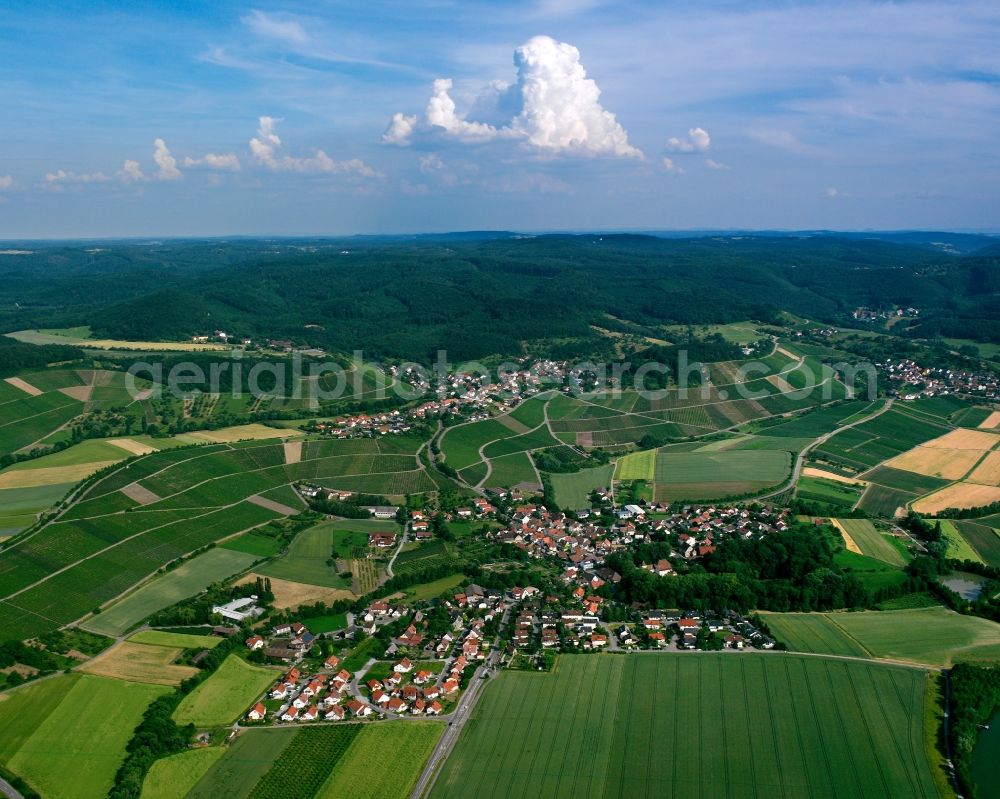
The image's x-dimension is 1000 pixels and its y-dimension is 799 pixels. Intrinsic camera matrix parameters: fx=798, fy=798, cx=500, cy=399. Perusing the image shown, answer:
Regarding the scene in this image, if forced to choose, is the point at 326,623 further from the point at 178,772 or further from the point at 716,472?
the point at 716,472

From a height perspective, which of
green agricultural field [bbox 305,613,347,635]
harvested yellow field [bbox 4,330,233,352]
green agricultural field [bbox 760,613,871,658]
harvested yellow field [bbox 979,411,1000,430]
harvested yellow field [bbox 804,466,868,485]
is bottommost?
green agricultural field [bbox 305,613,347,635]

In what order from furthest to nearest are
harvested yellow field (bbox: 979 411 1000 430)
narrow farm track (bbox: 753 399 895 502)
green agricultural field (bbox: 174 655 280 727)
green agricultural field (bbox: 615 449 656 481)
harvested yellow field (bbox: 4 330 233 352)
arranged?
harvested yellow field (bbox: 4 330 233 352)
harvested yellow field (bbox: 979 411 1000 430)
green agricultural field (bbox: 615 449 656 481)
narrow farm track (bbox: 753 399 895 502)
green agricultural field (bbox: 174 655 280 727)

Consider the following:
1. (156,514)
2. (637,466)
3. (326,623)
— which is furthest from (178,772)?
(637,466)

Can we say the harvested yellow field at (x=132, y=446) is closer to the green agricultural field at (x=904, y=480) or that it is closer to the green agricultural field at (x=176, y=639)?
the green agricultural field at (x=176, y=639)

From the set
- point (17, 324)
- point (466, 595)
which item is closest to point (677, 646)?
point (466, 595)

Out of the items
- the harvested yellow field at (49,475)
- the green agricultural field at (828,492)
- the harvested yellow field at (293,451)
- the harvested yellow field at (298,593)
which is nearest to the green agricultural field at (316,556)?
the harvested yellow field at (298,593)

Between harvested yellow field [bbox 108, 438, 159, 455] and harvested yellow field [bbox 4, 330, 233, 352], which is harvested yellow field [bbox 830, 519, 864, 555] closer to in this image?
harvested yellow field [bbox 108, 438, 159, 455]

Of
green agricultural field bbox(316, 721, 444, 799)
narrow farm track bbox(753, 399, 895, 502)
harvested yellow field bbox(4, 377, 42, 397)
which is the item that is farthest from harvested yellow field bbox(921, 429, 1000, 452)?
harvested yellow field bbox(4, 377, 42, 397)
